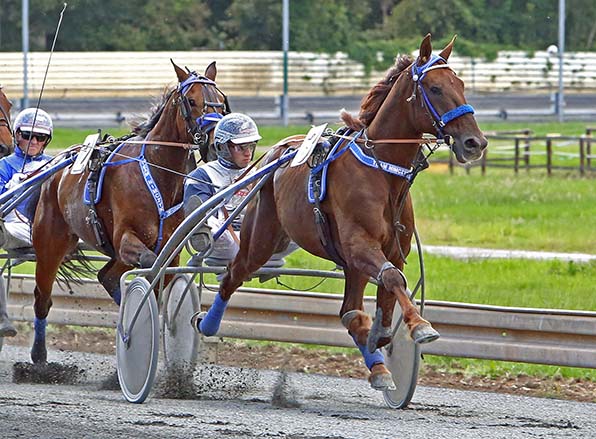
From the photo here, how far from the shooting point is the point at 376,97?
316 inches

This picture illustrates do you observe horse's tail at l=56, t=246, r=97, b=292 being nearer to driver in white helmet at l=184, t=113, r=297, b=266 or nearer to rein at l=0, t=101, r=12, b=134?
rein at l=0, t=101, r=12, b=134

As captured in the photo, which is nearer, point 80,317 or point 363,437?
point 363,437

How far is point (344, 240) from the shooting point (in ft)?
25.1

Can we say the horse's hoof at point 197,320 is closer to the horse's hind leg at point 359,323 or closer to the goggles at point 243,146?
the goggles at point 243,146

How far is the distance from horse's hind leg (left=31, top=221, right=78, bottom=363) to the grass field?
105 inches

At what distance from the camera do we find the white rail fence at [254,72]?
1326 inches

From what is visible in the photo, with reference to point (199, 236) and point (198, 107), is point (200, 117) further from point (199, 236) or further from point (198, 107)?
point (199, 236)

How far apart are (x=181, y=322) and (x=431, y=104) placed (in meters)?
3.01

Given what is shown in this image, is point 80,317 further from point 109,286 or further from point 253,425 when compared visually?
point 253,425

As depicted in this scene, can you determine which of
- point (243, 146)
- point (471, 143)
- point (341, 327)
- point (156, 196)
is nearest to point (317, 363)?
point (341, 327)

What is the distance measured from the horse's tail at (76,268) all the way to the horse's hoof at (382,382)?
3344 mm

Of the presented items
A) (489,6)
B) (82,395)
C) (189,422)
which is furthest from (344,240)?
(489,6)

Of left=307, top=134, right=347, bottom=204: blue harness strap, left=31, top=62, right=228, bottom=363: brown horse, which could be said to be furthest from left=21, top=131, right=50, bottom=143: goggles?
left=307, top=134, right=347, bottom=204: blue harness strap

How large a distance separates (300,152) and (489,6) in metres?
37.2
